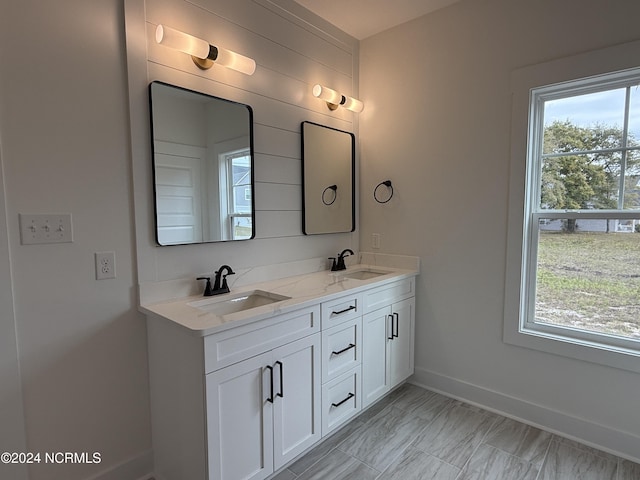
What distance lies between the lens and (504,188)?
2260mm

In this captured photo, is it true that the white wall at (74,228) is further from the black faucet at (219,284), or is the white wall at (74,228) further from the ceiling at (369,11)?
the ceiling at (369,11)

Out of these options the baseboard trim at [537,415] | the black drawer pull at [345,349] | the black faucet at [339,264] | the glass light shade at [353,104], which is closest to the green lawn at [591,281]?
the baseboard trim at [537,415]

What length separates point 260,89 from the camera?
2.20 meters

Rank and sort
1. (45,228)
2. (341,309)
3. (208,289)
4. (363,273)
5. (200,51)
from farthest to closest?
(363,273), (341,309), (208,289), (200,51), (45,228)

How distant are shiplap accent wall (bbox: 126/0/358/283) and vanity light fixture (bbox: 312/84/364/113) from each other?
0.26ft

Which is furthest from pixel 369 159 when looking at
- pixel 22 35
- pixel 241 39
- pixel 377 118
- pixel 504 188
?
pixel 22 35

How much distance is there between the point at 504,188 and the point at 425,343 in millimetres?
1244

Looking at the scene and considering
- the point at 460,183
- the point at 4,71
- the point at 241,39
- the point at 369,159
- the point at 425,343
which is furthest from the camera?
the point at 369,159

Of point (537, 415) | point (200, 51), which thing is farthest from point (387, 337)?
point (200, 51)

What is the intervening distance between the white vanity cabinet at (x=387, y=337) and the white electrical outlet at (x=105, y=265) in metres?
1.36

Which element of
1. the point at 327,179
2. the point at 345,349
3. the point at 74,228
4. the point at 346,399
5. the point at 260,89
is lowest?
the point at 346,399

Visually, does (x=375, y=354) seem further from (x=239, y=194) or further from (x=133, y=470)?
(x=133, y=470)

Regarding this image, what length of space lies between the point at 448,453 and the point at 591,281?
1277 millimetres

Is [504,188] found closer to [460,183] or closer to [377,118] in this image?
[460,183]
